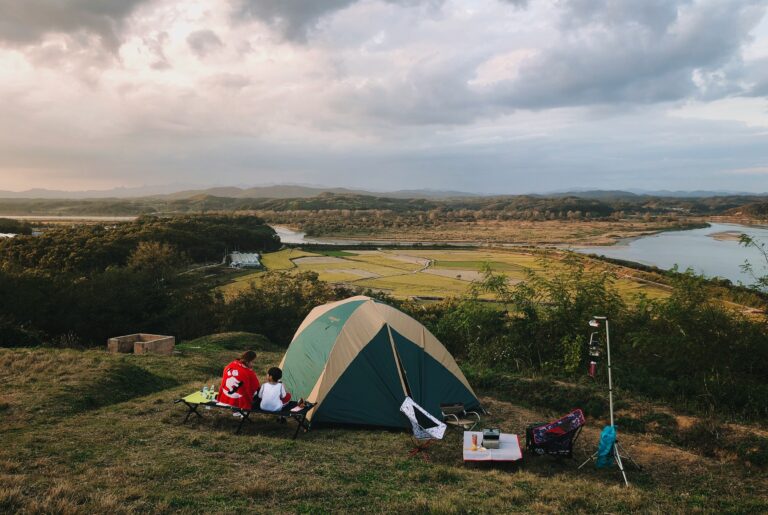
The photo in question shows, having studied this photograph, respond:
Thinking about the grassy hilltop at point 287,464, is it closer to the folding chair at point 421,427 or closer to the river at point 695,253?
the folding chair at point 421,427

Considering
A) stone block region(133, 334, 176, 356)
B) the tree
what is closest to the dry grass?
the tree

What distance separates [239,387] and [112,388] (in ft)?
13.2

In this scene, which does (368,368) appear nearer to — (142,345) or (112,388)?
(112,388)

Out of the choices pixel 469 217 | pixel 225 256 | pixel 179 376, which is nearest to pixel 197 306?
pixel 179 376

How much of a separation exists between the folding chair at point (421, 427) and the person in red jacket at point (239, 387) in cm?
300

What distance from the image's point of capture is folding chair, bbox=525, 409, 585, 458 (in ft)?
27.5

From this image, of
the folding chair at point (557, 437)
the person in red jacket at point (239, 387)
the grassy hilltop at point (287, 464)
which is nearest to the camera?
the grassy hilltop at point (287, 464)

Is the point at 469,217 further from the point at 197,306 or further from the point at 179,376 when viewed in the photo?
the point at 179,376

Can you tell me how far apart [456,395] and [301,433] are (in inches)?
145

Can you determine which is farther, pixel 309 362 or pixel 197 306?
pixel 197 306

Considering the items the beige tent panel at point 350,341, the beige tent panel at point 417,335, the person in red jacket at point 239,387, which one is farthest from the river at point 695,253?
the person in red jacket at point 239,387

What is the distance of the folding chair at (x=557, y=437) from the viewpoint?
8375 millimetres

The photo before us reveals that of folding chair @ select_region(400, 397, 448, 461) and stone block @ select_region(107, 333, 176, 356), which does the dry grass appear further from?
folding chair @ select_region(400, 397, 448, 461)

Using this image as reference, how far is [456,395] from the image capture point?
11055mm
